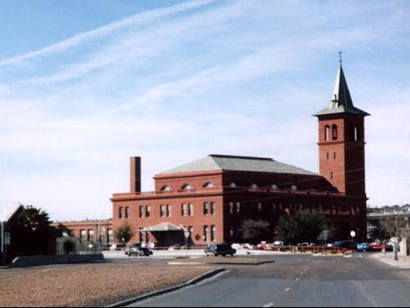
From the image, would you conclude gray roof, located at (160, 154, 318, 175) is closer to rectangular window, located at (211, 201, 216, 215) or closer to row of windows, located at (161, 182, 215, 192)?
row of windows, located at (161, 182, 215, 192)

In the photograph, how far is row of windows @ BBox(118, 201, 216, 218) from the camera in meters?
126

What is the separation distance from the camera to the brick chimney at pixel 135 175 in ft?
452

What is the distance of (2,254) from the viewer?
6769 cm

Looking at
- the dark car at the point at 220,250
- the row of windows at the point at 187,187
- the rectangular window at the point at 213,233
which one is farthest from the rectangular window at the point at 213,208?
the dark car at the point at 220,250

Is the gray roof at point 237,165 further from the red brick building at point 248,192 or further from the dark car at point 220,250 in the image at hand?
the dark car at point 220,250

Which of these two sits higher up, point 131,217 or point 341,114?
point 341,114

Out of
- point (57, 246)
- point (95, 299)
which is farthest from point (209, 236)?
point (95, 299)

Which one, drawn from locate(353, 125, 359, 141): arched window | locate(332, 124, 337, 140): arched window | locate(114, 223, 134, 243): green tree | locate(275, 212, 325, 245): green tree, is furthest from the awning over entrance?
locate(353, 125, 359, 141): arched window

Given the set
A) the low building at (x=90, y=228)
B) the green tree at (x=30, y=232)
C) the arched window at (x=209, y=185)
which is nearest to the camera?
the green tree at (x=30, y=232)

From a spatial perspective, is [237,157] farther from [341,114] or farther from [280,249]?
[280,249]

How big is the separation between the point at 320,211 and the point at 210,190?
17.7 meters

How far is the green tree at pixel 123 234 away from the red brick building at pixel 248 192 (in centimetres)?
139

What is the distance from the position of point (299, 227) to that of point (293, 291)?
88157 millimetres

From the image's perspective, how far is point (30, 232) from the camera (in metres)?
75.1
